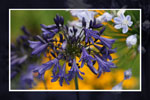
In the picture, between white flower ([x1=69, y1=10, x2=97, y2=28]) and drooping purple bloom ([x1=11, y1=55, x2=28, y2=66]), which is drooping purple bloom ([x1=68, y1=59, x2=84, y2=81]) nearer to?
white flower ([x1=69, y1=10, x2=97, y2=28])

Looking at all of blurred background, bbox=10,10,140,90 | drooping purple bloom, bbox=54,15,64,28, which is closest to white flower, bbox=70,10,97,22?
blurred background, bbox=10,10,140,90

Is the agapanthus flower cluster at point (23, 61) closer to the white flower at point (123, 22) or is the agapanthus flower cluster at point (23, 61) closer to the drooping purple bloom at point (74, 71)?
the drooping purple bloom at point (74, 71)

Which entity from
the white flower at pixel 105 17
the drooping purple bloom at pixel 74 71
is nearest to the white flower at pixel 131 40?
the white flower at pixel 105 17

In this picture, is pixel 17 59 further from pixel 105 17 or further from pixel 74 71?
pixel 105 17

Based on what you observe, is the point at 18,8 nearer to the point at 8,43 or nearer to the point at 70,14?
the point at 8,43

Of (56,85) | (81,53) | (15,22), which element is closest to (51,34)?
(81,53)

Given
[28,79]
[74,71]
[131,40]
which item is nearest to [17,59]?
[28,79]
